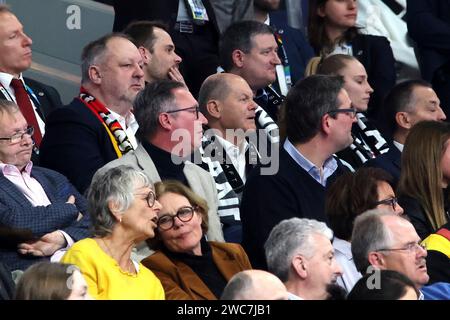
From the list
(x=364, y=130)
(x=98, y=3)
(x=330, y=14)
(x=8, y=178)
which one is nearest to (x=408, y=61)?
(x=330, y=14)

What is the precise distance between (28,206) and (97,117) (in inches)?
50.3

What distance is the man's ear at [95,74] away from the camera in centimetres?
852

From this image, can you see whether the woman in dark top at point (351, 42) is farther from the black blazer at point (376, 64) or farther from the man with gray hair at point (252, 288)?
the man with gray hair at point (252, 288)

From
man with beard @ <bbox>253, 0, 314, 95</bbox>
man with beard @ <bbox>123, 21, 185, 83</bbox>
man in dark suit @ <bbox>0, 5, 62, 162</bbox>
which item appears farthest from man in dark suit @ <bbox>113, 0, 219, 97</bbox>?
man in dark suit @ <bbox>0, 5, 62, 162</bbox>

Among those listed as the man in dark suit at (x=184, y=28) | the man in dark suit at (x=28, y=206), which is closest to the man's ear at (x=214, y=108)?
the man in dark suit at (x=184, y=28)

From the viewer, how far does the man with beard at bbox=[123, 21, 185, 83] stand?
365 inches

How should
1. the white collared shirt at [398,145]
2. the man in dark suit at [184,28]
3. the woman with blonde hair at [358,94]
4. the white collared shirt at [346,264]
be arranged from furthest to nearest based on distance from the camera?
the man in dark suit at [184,28] → the woman with blonde hair at [358,94] → the white collared shirt at [398,145] → the white collared shirt at [346,264]

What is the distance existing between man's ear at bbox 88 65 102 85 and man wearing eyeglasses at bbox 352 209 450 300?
83.2 inches

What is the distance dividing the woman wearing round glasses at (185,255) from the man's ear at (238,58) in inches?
104

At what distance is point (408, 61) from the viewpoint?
11.5m

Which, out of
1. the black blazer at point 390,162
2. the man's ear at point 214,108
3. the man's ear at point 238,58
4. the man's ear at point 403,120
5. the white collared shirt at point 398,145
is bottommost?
the white collared shirt at point 398,145

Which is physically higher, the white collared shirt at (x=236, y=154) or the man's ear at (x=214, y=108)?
the man's ear at (x=214, y=108)

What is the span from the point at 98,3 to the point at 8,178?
3.58 m
